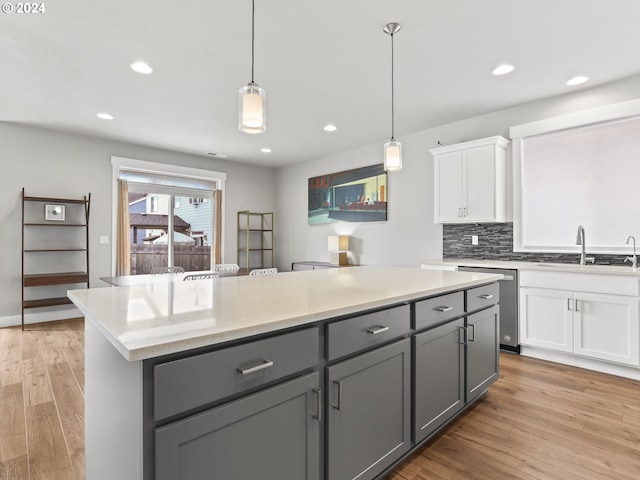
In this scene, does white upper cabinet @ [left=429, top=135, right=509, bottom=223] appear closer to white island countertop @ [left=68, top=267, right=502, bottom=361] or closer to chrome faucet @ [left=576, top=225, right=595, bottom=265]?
chrome faucet @ [left=576, top=225, right=595, bottom=265]

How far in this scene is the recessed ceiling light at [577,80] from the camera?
123 inches

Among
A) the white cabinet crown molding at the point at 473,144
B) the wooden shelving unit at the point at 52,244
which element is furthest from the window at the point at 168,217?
the white cabinet crown molding at the point at 473,144

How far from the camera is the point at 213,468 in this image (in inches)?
37.9

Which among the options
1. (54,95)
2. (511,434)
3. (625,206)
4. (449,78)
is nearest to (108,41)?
(54,95)

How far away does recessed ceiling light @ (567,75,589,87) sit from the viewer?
10.2 feet

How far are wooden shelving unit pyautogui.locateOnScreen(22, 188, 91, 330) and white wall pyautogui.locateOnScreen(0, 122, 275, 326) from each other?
0.10 meters

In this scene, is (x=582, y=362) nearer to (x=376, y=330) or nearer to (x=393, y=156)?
(x=393, y=156)

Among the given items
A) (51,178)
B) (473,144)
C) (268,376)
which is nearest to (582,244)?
(473,144)

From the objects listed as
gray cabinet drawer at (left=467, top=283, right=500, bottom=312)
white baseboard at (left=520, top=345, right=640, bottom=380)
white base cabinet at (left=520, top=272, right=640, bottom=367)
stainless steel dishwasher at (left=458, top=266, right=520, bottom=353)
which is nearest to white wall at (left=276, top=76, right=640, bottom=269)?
stainless steel dishwasher at (left=458, top=266, right=520, bottom=353)

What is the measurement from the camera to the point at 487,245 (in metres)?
4.04

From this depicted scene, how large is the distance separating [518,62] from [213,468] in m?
3.49

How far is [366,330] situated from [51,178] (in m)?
5.28

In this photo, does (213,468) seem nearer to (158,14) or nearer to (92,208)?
(158,14)

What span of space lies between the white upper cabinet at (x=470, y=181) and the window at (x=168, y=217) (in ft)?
13.1
